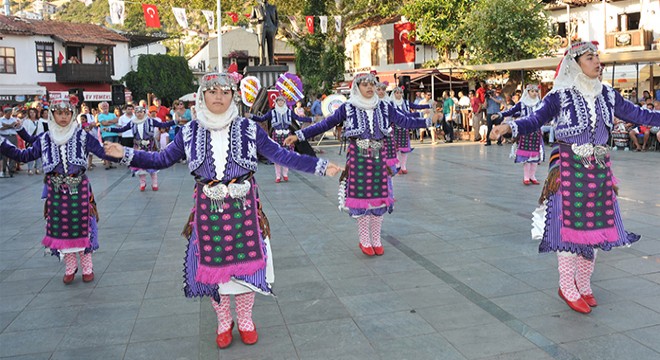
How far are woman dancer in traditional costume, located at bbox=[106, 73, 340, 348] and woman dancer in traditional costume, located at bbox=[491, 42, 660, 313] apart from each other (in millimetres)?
1847

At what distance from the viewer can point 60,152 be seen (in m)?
5.53

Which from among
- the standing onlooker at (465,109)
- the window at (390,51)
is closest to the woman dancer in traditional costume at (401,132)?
the standing onlooker at (465,109)

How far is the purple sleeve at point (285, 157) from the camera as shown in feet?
13.5

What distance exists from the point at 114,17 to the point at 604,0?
71.4 ft

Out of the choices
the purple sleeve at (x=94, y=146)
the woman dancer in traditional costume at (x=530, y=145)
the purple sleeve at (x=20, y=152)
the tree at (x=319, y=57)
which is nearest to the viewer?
the purple sleeve at (x=20, y=152)

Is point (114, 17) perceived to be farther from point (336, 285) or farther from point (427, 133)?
point (336, 285)

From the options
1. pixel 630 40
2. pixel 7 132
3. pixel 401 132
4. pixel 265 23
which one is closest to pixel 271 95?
pixel 265 23

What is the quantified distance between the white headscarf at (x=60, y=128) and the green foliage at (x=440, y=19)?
74.3 ft

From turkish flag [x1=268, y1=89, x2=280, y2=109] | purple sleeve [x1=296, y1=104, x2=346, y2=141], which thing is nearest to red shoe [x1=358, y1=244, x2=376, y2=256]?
purple sleeve [x1=296, y1=104, x2=346, y2=141]

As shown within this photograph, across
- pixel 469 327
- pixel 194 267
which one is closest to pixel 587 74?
pixel 469 327

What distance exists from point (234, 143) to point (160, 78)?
134ft

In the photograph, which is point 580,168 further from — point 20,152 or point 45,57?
point 45,57

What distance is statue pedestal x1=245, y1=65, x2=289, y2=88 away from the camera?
60.0 ft

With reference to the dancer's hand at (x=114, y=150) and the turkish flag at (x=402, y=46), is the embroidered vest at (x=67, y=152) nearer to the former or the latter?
the dancer's hand at (x=114, y=150)
